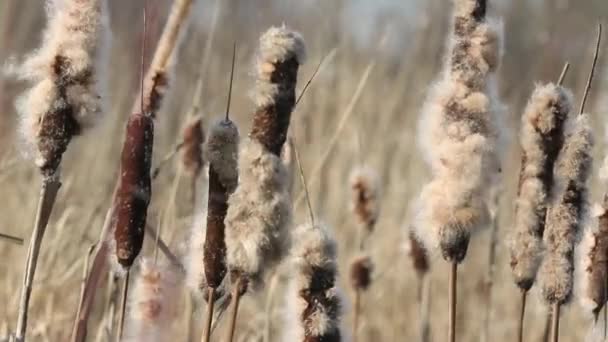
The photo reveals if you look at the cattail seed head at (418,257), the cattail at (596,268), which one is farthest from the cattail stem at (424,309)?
the cattail at (596,268)

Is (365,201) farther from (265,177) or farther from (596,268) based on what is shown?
(265,177)

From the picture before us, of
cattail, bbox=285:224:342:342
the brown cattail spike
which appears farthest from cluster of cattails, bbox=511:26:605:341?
the brown cattail spike

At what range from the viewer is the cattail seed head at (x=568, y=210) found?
1327mm

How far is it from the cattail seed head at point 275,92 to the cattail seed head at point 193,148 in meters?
0.77

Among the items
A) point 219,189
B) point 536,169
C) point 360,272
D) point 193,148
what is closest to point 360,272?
point 360,272

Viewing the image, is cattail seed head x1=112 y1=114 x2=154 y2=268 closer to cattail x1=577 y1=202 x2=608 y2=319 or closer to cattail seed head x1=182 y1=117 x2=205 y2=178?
cattail x1=577 y1=202 x2=608 y2=319

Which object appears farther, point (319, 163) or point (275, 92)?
point (319, 163)

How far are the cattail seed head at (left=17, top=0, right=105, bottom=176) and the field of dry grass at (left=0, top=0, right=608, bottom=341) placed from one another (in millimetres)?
645

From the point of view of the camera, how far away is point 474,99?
3.92ft

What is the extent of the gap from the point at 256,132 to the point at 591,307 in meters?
0.56

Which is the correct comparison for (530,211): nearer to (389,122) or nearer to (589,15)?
(389,122)

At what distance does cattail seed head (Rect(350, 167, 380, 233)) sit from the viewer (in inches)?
80.1

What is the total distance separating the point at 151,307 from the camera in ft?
4.29

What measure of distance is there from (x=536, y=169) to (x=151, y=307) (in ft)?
1.56
